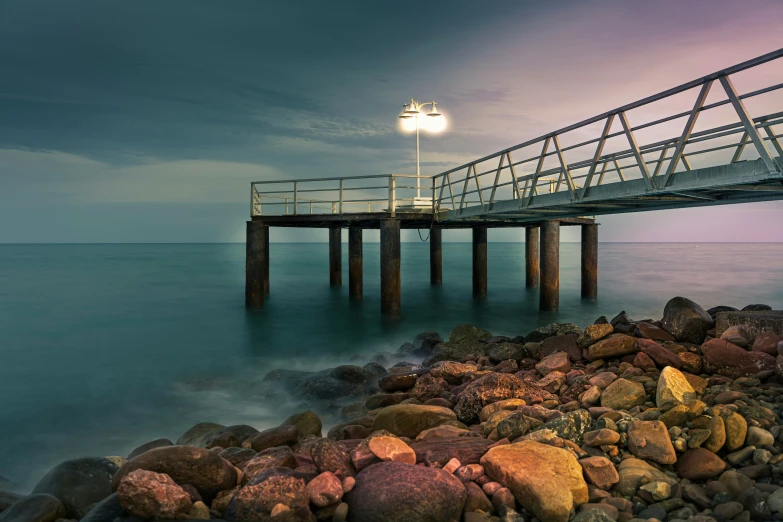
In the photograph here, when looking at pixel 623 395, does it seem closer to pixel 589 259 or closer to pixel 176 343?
pixel 176 343

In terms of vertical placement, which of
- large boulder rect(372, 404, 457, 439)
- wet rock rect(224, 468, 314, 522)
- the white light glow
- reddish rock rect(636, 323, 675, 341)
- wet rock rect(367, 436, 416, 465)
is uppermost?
the white light glow

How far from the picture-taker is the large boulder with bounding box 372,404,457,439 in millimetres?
6961

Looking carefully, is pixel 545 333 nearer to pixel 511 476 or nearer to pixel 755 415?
pixel 755 415

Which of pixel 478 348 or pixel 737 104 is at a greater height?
pixel 737 104

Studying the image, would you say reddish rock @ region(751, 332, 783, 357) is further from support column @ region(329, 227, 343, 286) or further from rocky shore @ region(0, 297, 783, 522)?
support column @ region(329, 227, 343, 286)

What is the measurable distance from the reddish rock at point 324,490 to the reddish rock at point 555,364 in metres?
5.14

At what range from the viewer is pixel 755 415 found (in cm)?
568

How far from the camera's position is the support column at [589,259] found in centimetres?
2250

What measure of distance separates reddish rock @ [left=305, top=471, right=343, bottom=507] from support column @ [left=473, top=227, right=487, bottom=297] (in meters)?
19.3

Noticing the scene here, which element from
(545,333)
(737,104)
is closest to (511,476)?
(737,104)

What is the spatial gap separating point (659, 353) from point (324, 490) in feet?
19.2

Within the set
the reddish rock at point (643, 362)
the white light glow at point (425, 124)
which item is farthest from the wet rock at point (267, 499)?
the white light glow at point (425, 124)

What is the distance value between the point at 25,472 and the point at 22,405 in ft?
12.9

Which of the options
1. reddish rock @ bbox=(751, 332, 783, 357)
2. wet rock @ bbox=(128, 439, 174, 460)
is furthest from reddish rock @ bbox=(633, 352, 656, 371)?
wet rock @ bbox=(128, 439, 174, 460)
